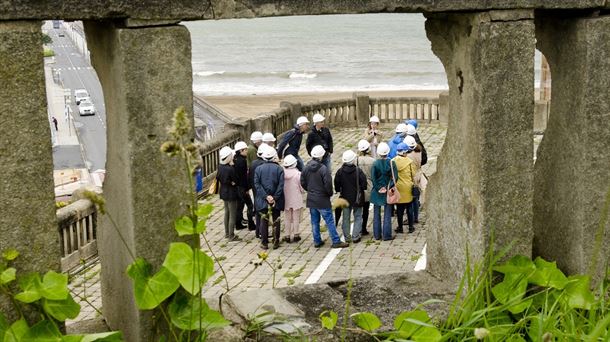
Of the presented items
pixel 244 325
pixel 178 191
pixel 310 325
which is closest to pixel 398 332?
pixel 310 325

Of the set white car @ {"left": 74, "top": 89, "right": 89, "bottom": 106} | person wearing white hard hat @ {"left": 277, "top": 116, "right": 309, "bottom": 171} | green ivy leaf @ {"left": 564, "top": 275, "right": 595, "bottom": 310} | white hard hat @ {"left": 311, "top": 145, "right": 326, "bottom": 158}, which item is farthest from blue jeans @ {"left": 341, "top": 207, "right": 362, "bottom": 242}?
white car @ {"left": 74, "top": 89, "right": 89, "bottom": 106}

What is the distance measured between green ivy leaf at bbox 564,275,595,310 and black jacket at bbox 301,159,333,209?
7.87 metres

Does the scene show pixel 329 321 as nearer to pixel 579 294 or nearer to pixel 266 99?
pixel 579 294

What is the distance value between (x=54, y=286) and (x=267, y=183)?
8865 millimetres

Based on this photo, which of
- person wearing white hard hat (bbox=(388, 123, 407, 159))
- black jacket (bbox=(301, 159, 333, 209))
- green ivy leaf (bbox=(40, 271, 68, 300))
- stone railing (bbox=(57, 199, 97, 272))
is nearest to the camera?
green ivy leaf (bbox=(40, 271, 68, 300))

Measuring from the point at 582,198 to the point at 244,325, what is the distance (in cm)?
241

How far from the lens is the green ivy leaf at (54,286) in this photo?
4.90 m

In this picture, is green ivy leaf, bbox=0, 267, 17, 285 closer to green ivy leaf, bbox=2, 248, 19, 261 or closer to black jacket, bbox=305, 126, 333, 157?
green ivy leaf, bbox=2, 248, 19, 261

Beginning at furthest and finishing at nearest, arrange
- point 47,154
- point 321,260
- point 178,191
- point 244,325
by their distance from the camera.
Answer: point 321,260, point 244,325, point 178,191, point 47,154

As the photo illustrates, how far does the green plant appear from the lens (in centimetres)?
486

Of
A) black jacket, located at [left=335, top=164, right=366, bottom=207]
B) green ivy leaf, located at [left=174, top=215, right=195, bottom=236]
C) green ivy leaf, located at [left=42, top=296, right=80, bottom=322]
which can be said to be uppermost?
green ivy leaf, located at [left=174, top=215, right=195, bottom=236]

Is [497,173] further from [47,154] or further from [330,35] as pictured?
[330,35]

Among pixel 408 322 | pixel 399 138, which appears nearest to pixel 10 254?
pixel 408 322

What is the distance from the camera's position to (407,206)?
14.5 meters
